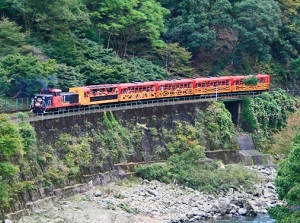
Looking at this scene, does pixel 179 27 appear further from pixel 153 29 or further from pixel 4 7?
pixel 4 7

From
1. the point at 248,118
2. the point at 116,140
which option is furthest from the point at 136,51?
the point at 116,140

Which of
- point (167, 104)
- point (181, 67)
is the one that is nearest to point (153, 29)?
A: point (181, 67)

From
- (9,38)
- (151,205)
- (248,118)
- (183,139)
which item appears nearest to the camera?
(151,205)

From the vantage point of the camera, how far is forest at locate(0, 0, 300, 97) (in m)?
59.9

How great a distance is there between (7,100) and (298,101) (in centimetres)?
2694

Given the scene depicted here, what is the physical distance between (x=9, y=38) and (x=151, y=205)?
17.5 metres

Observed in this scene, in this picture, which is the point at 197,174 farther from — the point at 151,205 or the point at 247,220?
the point at 151,205

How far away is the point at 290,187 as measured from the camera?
124 ft

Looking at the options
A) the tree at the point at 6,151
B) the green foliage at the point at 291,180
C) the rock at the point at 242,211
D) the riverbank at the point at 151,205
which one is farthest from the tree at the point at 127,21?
the green foliage at the point at 291,180

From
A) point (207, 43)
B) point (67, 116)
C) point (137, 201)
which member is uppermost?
point (207, 43)

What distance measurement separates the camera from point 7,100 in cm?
5578

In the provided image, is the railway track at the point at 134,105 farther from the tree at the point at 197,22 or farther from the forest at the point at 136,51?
the tree at the point at 197,22

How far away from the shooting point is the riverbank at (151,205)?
46.6 m

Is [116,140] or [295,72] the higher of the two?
[295,72]
